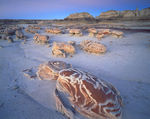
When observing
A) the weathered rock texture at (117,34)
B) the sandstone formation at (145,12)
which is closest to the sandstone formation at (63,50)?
the weathered rock texture at (117,34)

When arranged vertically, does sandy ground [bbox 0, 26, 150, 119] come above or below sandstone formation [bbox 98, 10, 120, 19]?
below

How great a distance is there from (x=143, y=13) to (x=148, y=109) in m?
28.5

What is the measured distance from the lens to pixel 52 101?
2080 mm

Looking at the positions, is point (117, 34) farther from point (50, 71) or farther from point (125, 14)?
point (125, 14)

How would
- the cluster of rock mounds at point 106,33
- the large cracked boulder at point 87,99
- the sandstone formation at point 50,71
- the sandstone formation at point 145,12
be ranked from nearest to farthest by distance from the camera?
the large cracked boulder at point 87,99 → the sandstone formation at point 50,71 → the cluster of rock mounds at point 106,33 → the sandstone formation at point 145,12

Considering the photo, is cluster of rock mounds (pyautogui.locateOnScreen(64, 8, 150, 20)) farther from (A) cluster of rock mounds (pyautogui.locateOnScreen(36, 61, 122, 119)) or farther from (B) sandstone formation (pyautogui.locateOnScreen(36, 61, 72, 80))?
(A) cluster of rock mounds (pyautogui.locateOnScreen(36, 61, 122, 119))

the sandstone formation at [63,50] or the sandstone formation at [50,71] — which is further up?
the sandstone formation at [63,50]

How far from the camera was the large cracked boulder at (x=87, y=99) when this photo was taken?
162cm

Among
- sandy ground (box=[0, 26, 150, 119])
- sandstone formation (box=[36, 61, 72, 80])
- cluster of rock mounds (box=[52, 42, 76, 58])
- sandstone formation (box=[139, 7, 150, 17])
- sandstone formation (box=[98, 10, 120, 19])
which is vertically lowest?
sandy ground (box=[0, 26, 150, 119])

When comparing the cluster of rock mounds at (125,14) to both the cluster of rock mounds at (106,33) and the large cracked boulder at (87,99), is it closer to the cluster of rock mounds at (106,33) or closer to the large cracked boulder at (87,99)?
the cluster of rock mounds at (106,33)

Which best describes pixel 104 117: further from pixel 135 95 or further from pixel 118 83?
pixel 118 83

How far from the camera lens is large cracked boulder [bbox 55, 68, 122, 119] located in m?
1.62

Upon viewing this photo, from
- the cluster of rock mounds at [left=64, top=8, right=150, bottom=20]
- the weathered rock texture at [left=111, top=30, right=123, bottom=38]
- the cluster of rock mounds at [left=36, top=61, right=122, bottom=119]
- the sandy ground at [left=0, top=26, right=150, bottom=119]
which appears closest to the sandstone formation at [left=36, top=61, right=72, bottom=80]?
the sandy ground at [left=0, top=26, right=150, bottom=119]

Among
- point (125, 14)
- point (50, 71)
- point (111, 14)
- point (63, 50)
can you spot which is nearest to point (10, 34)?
point (63, 50)
